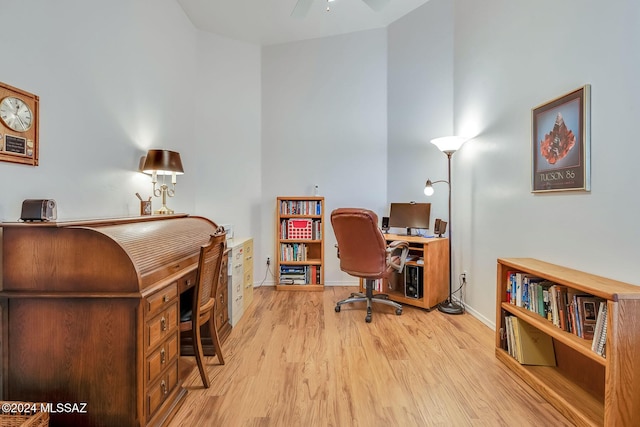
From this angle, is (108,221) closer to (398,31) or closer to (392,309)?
(392,309)

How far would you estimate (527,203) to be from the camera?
7.61 feet

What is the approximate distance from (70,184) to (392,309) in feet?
10.0

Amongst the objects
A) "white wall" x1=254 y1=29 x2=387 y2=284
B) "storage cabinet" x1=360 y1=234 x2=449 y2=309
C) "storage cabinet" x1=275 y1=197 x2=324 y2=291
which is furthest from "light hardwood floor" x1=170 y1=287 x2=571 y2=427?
"white wall" x1=254 y1=29 x2=387 y2=284

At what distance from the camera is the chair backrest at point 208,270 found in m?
1.73

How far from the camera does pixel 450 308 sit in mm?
3164

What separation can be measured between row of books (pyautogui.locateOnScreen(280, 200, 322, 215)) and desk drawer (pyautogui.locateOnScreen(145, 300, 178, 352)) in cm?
245

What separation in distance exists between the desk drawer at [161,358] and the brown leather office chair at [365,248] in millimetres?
1739

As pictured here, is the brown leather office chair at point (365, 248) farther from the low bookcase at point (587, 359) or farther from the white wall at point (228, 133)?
the white wall at point (228, 133)

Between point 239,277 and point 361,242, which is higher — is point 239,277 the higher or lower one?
the lower one

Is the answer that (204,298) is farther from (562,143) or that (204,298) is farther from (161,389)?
(562,143)

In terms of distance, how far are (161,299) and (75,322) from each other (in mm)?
361

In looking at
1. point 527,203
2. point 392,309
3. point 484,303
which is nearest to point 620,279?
point 527,203

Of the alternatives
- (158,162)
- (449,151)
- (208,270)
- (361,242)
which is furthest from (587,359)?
(158,162)

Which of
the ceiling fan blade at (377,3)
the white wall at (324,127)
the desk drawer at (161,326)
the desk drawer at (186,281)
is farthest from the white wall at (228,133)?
the desk drawer at (161,326)
